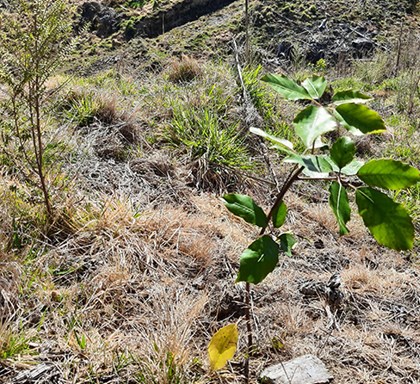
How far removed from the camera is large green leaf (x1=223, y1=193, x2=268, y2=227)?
1.18 meters

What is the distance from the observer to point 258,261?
42.4 inches

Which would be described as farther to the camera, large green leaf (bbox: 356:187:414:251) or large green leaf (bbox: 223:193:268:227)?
large green leaf (bbox: 223:193:268:227)

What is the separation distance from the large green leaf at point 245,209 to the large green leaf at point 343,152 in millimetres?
309

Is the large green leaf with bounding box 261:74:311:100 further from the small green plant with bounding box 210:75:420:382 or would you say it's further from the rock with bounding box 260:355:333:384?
the rock with bounding box 260:355:333:384

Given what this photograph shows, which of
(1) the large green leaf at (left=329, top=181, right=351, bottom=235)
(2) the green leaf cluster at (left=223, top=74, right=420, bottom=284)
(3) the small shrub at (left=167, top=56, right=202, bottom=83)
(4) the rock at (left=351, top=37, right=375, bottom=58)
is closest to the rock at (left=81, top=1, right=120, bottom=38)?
(4) the rock at (left=351, top=37, right=375, bottom=58)

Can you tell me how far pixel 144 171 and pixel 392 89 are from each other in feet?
22.3

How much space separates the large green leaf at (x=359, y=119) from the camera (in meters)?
0.88

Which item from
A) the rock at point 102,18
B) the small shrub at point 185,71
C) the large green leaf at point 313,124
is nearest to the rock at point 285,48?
the rock at point 102,18

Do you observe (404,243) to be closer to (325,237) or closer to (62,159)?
(325,237)

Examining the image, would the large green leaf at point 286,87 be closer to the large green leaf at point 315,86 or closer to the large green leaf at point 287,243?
the large green leaf at point 315,86

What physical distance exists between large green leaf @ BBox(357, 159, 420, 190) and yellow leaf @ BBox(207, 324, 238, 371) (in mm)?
815

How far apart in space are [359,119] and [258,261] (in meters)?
0.41

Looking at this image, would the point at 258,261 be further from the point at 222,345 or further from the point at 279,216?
the point at 222,345

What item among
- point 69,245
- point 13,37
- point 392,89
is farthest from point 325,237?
point 392,89
